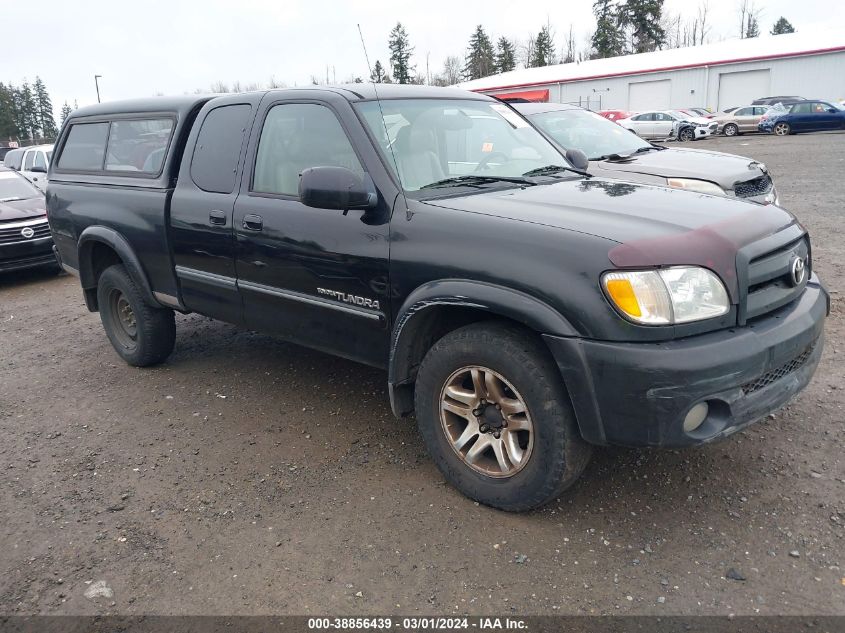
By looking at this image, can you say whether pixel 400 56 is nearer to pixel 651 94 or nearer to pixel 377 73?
pixel 651 94

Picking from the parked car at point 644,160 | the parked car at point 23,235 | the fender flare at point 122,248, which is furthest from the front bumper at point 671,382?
the parked car at point 23,235

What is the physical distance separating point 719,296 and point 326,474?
2.16 meters

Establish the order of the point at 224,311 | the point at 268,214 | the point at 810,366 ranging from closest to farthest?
the point at 810,366 → the point at 268,214 → the point at 224,311

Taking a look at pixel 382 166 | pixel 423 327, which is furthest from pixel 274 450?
pixel 382 166

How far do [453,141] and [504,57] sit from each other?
7777 centimetres

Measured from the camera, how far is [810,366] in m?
3.14

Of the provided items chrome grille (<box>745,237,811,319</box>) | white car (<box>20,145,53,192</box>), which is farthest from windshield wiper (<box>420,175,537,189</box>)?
A: white car (<box>20,145,53,192</box>)

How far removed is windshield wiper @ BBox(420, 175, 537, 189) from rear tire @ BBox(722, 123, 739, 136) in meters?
31.1

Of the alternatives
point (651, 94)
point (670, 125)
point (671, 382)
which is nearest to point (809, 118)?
point (670, 125)

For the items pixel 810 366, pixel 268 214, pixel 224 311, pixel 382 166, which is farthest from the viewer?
pixel 224 311

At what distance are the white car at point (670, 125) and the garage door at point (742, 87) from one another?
12330mm

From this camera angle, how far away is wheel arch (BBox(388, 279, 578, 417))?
2766 mm

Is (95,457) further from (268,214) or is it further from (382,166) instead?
(382,166)

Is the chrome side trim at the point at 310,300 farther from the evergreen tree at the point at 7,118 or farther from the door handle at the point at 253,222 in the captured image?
the evergreen tree at the point at 7,118
